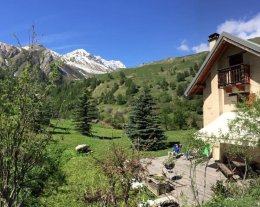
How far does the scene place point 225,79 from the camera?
2222 cm

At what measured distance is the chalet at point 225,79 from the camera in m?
20.2

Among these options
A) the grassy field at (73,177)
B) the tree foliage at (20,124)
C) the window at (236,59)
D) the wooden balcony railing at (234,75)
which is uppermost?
the window at (236,59)

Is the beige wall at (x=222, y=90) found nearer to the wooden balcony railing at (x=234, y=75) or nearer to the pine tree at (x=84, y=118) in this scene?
the wooden balcony railing at (x=234, y=75)

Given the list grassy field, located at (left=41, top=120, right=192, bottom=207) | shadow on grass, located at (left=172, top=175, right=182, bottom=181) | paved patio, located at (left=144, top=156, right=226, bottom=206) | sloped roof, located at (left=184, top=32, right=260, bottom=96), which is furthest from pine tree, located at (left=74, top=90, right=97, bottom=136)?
shadow on grass, located at (left=172, top=175, right=182, bottom=181)

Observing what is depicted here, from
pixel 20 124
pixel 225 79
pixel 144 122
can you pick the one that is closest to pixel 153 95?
pixel 144 122

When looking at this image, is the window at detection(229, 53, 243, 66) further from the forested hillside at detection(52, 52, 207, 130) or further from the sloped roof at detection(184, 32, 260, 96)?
the forested hillside at detection(52, 52, 207, 130)

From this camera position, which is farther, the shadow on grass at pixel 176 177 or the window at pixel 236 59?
the window at pixel 236 59

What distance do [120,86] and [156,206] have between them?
111182mm

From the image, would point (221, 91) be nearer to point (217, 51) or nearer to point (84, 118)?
point (217, 51)

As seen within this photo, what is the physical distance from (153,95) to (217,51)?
74.1 meters

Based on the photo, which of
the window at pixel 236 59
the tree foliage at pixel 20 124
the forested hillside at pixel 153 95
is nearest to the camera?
the tree foliage at pixel 20 124

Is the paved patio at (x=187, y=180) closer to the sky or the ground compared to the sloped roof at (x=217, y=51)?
closer to the ground

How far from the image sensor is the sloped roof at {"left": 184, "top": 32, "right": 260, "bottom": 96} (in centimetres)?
1955

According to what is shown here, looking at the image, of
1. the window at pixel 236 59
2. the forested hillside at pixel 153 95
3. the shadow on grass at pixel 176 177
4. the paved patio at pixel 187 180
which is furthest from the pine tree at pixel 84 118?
the shadow on grass at pixel 176 177
